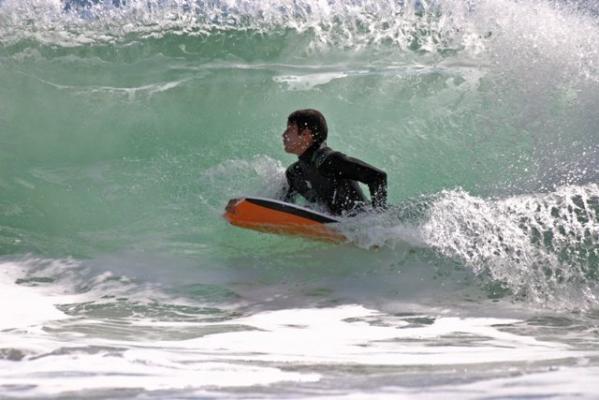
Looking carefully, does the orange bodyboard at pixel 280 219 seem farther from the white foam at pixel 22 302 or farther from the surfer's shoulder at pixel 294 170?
the white foam at pixel 22 302

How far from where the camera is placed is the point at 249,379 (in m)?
3.86

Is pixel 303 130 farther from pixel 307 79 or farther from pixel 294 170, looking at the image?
pixel 307 79

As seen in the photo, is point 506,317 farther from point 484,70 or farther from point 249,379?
point 484,70

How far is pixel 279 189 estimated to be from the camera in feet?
26.3

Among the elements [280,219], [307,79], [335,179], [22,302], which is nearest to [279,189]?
Answer: [280,219]

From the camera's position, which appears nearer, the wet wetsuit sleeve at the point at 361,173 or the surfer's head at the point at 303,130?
the wet wetsuit sleeve at the point at 361,173

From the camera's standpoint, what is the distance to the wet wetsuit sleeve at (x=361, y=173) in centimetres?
721

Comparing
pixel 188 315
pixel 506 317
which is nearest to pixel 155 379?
pixel 188 315

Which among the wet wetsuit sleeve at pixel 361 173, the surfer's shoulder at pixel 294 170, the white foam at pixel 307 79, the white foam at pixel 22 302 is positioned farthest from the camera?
the white foam at pixel 307 79

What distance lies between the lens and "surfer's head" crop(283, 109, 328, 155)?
7363 millimetres

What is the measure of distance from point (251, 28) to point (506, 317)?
8.15 metres

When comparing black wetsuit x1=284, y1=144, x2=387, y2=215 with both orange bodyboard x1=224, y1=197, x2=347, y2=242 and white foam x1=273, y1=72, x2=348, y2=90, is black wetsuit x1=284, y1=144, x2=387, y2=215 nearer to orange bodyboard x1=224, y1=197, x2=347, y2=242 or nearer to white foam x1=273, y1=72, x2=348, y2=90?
orange bodyboard x1=224, y1=197, x2=347, y2=242

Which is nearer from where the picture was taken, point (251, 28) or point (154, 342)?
point (154, 342)

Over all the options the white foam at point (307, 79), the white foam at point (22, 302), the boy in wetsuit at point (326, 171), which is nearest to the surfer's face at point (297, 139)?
the boy in wetsuit at point (326, 171)
